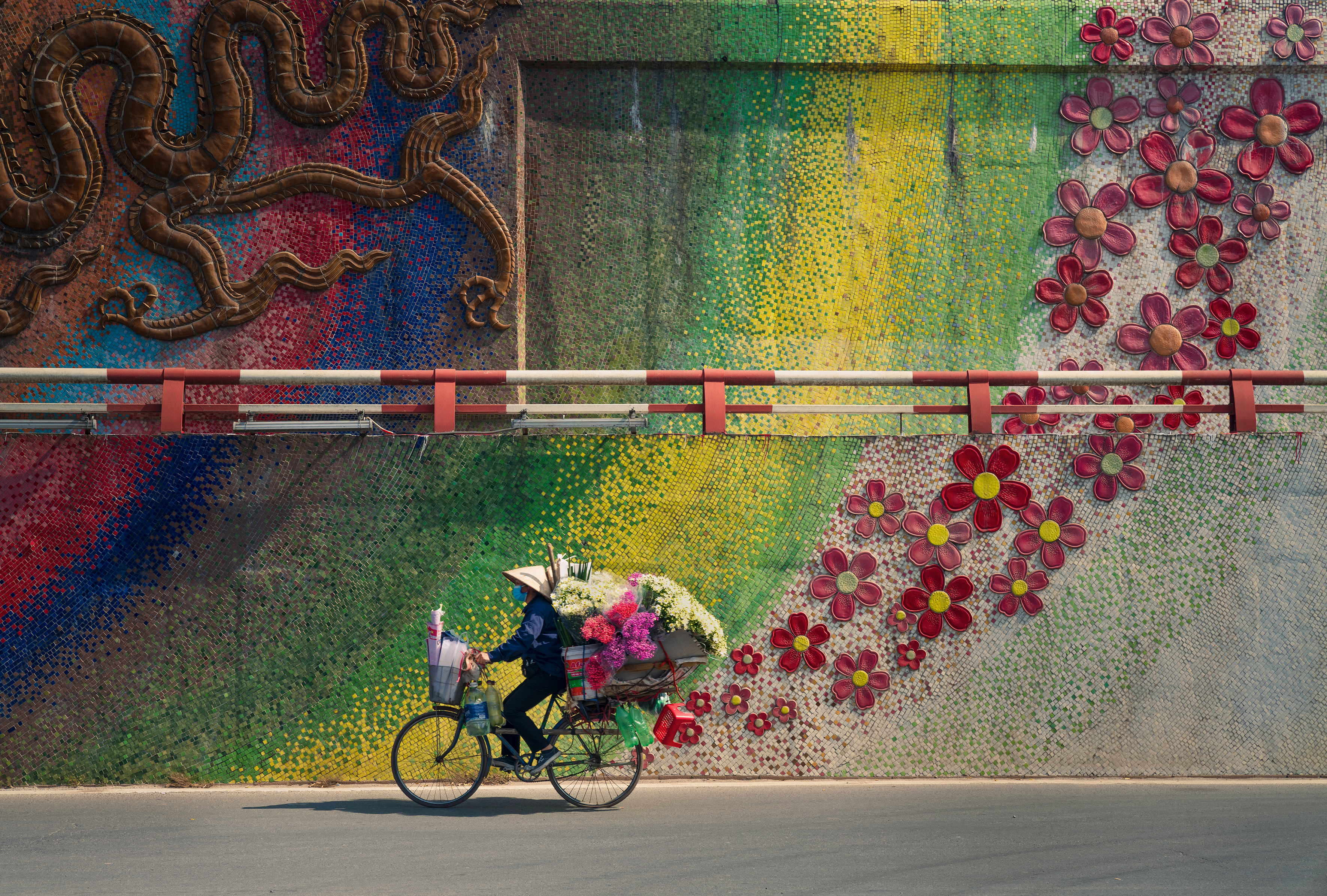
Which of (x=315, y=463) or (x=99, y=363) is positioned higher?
(x=99, y=363)

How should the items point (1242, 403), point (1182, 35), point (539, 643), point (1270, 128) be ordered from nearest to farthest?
point (539, 643), point (1242, 403), point (1182, 35), point (1270, 128)

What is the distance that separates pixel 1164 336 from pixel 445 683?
6.95 m

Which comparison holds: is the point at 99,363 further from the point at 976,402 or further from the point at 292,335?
the point at 976,402

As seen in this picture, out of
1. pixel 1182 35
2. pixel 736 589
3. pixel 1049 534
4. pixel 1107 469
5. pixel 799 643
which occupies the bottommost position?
pixel 799 643

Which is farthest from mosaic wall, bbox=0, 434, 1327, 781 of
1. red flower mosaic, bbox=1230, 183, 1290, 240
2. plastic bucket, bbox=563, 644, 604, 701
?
red flower mosaic, bbox=1230, 183, 1290, 240

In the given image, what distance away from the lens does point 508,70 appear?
923 cm

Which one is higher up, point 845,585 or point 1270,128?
point 1270,128

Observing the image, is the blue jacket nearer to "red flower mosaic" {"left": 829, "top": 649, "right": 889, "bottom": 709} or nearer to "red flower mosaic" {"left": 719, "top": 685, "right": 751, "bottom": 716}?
"red flower mosaic" {"left": 719, "top": 685, "right": 751, "bottom": 716}

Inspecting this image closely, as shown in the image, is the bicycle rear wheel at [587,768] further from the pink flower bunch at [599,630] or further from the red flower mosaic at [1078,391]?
the red flower mosaic at [1078,391]

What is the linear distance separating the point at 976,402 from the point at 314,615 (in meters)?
4.70

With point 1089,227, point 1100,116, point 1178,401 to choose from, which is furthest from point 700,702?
point 1100,116

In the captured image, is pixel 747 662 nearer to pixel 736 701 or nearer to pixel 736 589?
pixel 736 701

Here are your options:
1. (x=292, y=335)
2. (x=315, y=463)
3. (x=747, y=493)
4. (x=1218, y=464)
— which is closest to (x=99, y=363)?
(x=292, y=335)

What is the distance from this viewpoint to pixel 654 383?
758 cm
